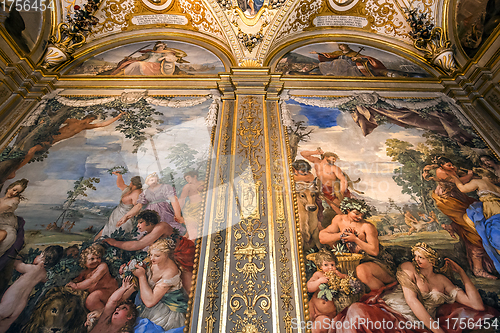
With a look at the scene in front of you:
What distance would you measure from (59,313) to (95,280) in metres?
0.50

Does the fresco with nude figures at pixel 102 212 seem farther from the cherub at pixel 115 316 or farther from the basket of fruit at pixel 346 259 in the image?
the basket of fruit at pixel 346 259

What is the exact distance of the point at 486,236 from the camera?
173 inches

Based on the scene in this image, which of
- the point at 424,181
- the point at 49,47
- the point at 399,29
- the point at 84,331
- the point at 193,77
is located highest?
the point at 399,29

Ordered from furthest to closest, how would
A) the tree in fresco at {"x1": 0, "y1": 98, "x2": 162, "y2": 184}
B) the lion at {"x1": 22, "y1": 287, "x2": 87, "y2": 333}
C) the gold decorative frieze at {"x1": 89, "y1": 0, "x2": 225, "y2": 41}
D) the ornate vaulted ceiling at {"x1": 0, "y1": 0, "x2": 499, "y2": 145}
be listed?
the gold decorative frieze at {"x1": 89, "y1": 0, "x2": 225, "y2": 41} < the ornate vaulted ceiling at {"x1": 0, "y1": 0, "x2": 499, "y2": 145} < the tree in fresco at {"x1": 0, "y1": 98, "x2": 162, "y2": 184} < the lion at {"x1": 22, "y1": 287, "x2": 87, "y2": 333}

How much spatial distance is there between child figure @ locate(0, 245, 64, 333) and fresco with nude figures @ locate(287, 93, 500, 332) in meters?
3.47

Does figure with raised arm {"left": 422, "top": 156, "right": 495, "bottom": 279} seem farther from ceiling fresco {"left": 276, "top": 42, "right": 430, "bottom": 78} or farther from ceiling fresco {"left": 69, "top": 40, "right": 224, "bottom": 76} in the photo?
ceiling fresco {"left": 69, "top": 40, "right": 224, "bottom": 76}

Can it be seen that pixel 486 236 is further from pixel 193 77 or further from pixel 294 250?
pixel 193 77

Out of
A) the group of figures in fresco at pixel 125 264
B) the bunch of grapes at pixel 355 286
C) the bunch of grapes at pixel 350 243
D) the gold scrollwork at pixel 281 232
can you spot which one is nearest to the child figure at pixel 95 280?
the group of figures in fresco at pixel 125 264

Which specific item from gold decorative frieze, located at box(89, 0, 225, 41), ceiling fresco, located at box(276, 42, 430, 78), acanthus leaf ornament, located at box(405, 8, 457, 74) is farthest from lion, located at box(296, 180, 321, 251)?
gold decorative frieze, located at box(89, 0, 225, 41)

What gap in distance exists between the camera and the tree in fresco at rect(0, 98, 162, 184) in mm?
5230

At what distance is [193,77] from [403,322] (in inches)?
228

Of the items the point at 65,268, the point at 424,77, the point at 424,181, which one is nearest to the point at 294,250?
the point at 424,181

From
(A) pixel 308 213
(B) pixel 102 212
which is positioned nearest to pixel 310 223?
(A) pixel 308 213

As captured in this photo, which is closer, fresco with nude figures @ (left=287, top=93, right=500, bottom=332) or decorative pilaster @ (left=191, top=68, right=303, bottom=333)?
decorative pilaster @ (left=191, top=68, right=303, bottom=333)
